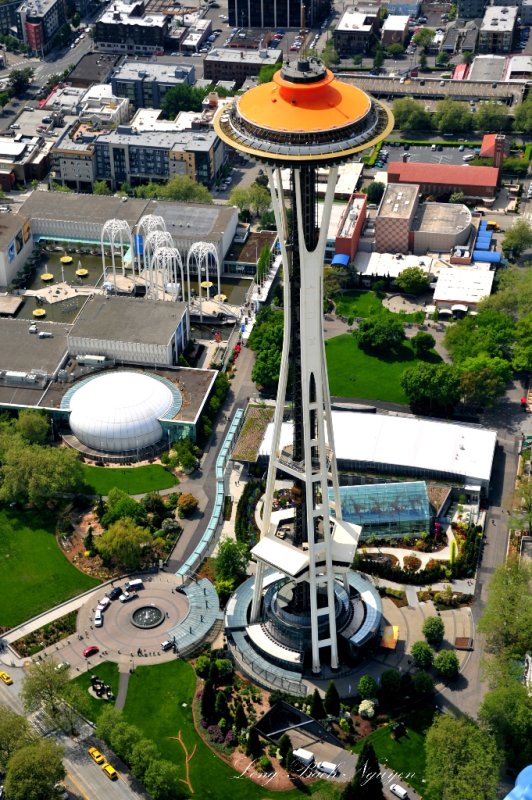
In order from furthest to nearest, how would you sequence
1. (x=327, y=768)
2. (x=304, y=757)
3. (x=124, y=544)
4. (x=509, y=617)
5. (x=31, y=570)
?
(x=31, y=570) → (x=124, y=544) → (x=509, y=617) → (x=304, y=757) → (x=327, y=768)

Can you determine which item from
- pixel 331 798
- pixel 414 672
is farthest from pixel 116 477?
pixel 331 798

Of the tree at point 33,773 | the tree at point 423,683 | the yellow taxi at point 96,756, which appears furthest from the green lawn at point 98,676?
the tree at point 423,683

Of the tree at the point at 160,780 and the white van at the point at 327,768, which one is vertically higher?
the tree at the point at 160,780

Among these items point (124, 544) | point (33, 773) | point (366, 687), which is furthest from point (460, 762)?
point (124, 544)

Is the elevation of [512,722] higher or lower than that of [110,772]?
higher

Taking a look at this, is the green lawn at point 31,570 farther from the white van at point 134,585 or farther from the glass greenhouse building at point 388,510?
the glass greenhouse building at point 388,510

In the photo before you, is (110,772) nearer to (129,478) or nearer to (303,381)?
(303,381)
